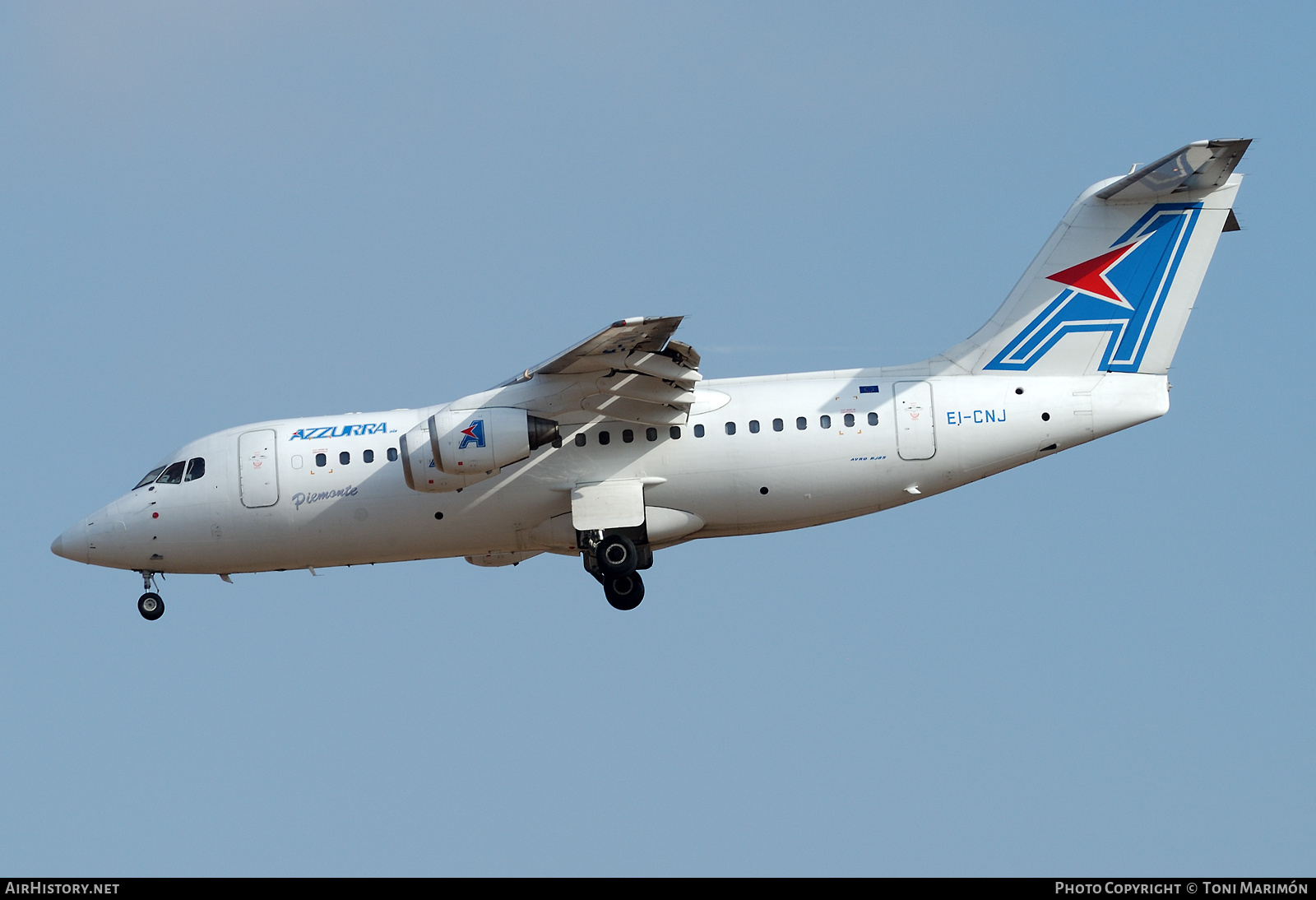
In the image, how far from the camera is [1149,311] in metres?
21.5

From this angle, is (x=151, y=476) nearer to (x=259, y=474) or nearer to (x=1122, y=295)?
(x=259, y=474)

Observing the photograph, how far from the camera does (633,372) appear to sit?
67.6 ft

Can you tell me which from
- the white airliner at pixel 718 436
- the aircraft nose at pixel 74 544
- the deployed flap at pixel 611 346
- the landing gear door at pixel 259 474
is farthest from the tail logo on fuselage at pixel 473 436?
the aircraft nose at pixel 74 544

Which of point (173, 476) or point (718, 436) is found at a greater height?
point (173, 476)

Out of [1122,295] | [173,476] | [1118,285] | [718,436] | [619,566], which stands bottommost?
[619,566]

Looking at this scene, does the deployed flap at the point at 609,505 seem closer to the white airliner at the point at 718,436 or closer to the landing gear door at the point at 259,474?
the white airliner at the point at 718,436

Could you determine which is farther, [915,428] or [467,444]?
[915,428]

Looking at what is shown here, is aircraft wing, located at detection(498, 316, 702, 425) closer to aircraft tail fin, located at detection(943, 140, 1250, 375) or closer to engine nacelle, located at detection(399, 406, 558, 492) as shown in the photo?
engine nacelle, located at detection(399, 406, 558, 492)

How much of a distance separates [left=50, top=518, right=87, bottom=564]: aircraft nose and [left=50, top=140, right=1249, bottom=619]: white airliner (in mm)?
726

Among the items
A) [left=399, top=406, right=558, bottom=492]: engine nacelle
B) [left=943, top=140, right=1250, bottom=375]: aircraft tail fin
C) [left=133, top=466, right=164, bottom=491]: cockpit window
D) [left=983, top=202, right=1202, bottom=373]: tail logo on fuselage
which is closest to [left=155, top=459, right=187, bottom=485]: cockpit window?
[left=133, top=466, right=164, bottom=491]: cockpit window

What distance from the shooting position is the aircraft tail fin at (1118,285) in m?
21.3

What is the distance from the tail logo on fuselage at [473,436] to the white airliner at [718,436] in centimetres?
13

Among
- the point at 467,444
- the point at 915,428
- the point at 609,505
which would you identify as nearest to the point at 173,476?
the point at 467,444

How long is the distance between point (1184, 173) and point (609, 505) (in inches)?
321
